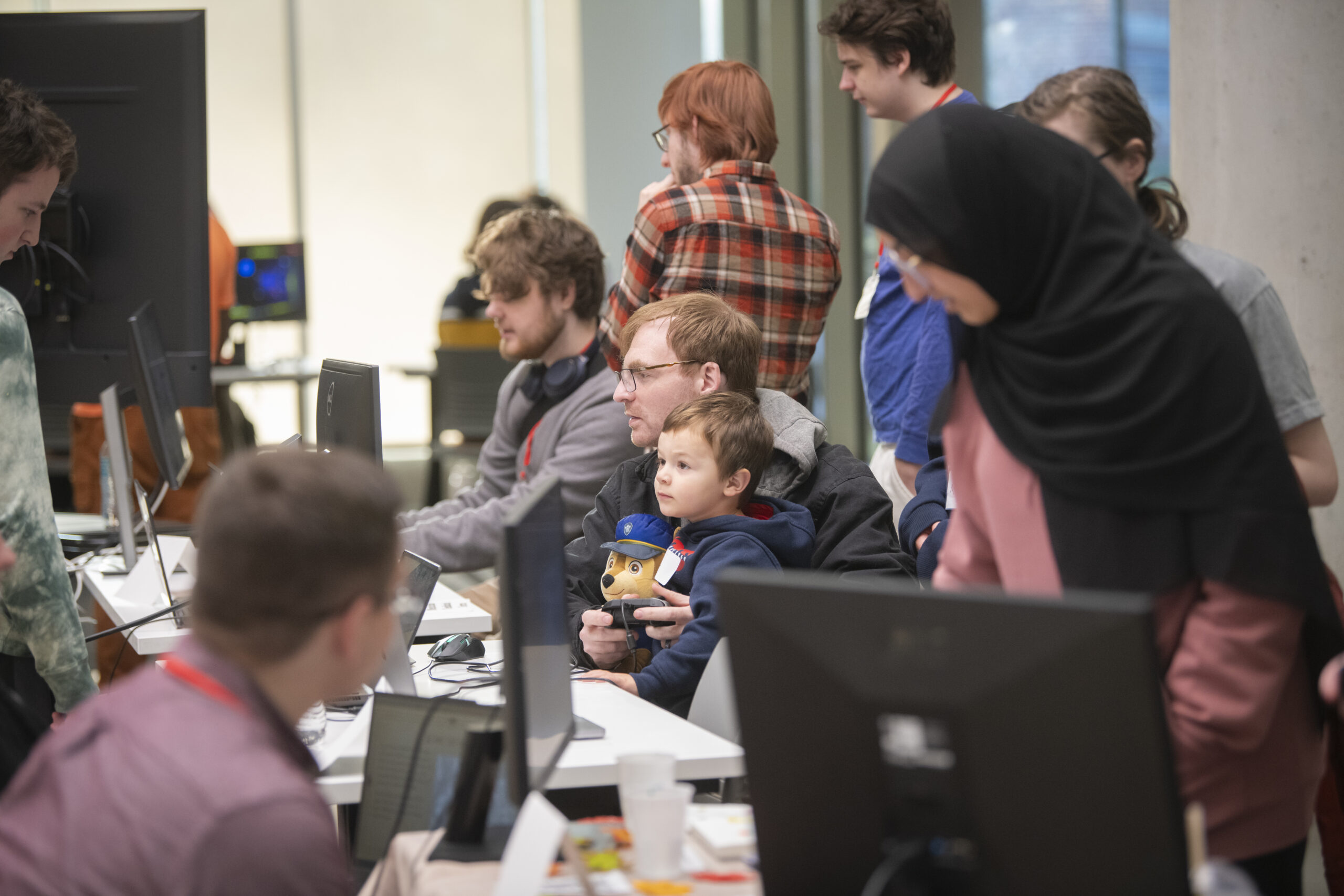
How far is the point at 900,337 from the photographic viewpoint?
106 inches

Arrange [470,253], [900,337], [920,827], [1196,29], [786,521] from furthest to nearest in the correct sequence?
1. [470,253]
2. [1196,29]
3. [900,337]
4. [786,521]
5. [920,827]

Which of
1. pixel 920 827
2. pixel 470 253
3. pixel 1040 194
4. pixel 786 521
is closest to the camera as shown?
pixel 920 827

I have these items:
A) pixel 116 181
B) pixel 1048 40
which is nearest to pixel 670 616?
pixel 116 181

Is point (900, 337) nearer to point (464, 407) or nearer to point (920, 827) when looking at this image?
point (920, 827)

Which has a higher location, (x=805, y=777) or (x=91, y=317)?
(x=91, y=317)

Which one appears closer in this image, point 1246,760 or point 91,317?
point 1246,760

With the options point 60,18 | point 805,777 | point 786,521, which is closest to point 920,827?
point 805,777

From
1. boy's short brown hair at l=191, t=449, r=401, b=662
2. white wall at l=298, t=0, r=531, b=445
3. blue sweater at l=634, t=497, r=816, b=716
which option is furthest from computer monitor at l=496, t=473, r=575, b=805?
white wall at l=298, t=0, r=531, b=445

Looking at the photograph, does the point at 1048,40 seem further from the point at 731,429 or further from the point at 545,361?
the point at 731,429

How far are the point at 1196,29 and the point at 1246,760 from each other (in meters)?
2.11

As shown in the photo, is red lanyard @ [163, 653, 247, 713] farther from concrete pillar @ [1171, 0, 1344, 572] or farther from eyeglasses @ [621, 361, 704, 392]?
concrete pillar @ [1171, 0, 1344, 572]

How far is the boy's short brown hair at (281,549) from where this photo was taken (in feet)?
3.47

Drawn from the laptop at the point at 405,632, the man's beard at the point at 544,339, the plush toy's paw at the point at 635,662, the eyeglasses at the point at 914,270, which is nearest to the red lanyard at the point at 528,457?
the man's beard at the point at 544,339

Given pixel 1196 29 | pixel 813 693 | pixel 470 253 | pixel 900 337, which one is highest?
pixel 1196 29
